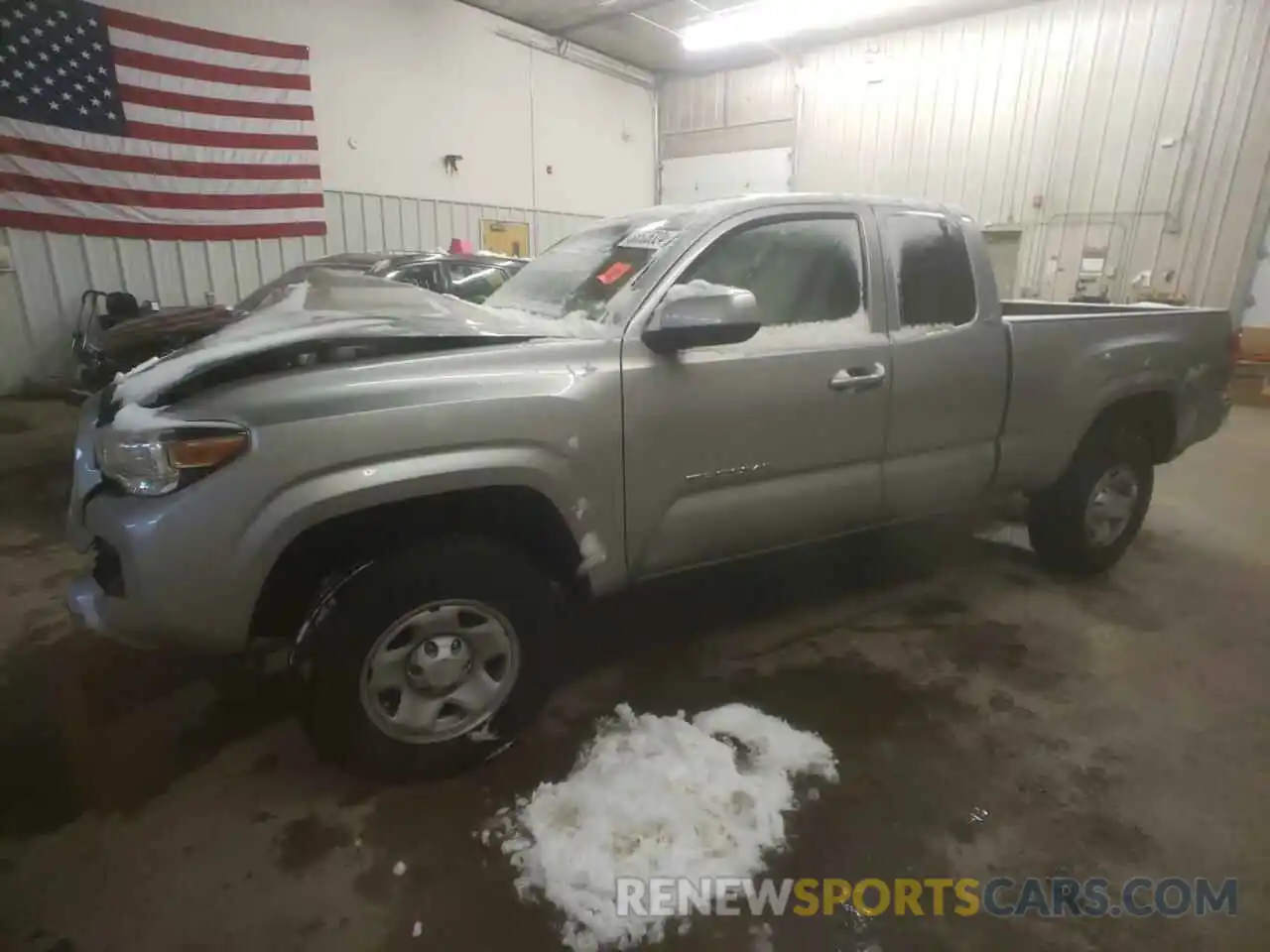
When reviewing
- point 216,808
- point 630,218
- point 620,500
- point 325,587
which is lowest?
point 216,808

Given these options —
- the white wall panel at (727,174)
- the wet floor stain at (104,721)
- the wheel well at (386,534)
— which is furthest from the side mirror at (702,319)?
the white wall panel at (727,174)

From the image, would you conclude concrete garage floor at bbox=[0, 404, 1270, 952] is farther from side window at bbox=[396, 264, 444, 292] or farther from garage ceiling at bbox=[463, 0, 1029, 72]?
garage ceiling at bbox=[463, 0, 1029, 72]

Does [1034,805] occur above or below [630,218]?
below

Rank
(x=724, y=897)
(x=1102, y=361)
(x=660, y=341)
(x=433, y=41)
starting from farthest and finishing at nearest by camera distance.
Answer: (x=433, y=41) → (x=1102, y=361) → (x=660, y=341) → (x=724, y=897)

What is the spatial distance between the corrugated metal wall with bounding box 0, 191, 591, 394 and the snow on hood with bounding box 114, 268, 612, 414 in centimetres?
662

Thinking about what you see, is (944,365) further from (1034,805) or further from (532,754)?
(532,754)

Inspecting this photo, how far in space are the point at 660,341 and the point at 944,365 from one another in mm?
1316

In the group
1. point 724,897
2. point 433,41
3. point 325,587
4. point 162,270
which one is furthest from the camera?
point 433,41

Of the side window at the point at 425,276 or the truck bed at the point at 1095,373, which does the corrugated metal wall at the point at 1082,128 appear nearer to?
the truck bed at the point at 1095,373

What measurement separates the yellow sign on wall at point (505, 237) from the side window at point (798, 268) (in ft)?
27.6

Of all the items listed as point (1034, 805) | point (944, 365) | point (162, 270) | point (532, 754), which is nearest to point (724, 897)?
point (532, 754)

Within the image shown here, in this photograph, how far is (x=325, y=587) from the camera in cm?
188

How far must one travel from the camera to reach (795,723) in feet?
7.82

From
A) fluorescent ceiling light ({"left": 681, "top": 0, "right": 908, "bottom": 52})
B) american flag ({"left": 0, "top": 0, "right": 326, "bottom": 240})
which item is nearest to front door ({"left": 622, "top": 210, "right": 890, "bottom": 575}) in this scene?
american flag ({"left": 0, "top": 0, "right": 326, "bottom": 240})
